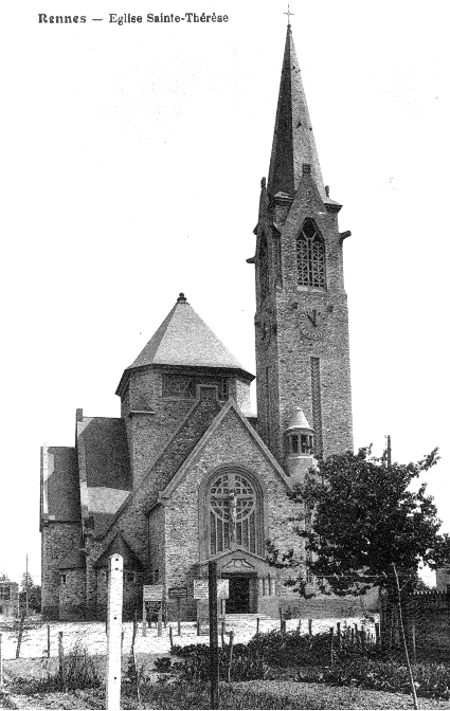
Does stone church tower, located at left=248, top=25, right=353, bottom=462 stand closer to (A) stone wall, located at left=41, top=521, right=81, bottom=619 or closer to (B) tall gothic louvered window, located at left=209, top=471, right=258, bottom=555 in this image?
(B) tall gothic louvered window, located at left=209, top=471, right=258, bottom=555

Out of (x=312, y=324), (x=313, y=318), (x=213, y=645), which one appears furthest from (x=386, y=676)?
(x=313, y=318)

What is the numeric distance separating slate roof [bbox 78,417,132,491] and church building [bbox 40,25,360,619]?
0.08 m

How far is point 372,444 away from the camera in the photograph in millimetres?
27797

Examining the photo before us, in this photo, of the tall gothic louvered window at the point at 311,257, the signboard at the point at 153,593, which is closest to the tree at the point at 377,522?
the signboard at the point at 153,593

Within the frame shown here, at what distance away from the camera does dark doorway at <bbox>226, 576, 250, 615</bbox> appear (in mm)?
40531

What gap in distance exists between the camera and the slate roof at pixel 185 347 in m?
51.4

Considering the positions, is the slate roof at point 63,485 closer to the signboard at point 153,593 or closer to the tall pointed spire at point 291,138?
the signboard at point 153,593

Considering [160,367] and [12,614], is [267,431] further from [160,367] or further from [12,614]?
[12,614]

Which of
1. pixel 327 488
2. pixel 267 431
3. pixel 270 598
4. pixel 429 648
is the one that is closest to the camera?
pixel 429 648

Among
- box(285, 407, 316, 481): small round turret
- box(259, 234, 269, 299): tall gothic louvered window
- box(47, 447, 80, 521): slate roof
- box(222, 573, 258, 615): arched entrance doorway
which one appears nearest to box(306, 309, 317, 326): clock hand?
box(259, 234, 269, 299): tall gothic louvered window

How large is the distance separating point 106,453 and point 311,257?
51.4ft

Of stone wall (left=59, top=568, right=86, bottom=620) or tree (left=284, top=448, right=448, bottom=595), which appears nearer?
tree (left=284, top=448, right=448, bottom=595)

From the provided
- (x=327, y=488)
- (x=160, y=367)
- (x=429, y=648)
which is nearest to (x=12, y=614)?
(x=160, y=367)

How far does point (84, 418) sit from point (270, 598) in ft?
59.9
